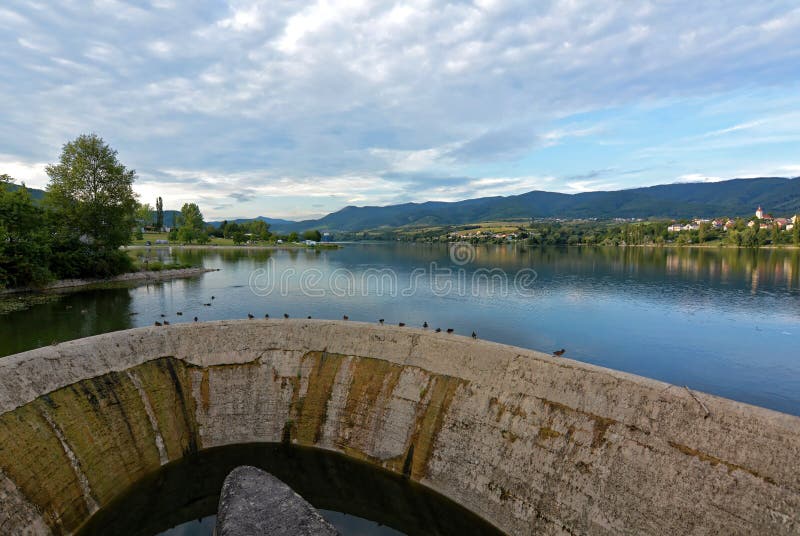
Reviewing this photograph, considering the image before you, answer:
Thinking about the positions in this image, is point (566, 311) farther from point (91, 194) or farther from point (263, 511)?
point (91, 194)

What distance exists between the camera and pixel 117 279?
69250 millimetres

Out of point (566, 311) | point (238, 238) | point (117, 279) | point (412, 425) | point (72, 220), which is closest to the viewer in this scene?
point (412, 425)

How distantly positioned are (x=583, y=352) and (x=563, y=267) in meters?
69.1

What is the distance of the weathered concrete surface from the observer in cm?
1416

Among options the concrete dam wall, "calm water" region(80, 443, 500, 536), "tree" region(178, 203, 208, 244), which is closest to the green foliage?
the concrete dam wall

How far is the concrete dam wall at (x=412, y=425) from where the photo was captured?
48.1ft

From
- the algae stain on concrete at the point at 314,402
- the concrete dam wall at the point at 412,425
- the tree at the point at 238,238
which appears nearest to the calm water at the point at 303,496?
the concrete dam wall at the point at 412,425

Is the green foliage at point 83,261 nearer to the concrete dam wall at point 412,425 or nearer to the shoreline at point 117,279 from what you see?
the shoreline at point 117,279

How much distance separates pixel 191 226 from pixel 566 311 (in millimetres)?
166127

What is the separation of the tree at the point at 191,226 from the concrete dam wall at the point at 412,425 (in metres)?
160

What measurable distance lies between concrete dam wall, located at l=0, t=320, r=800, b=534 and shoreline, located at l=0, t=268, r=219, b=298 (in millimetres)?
46379

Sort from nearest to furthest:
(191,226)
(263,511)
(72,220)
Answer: (263,511), (72,220), (191,226)

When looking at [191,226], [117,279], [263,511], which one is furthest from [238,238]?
[263,511]

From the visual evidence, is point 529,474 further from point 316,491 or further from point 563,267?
point 563,267
